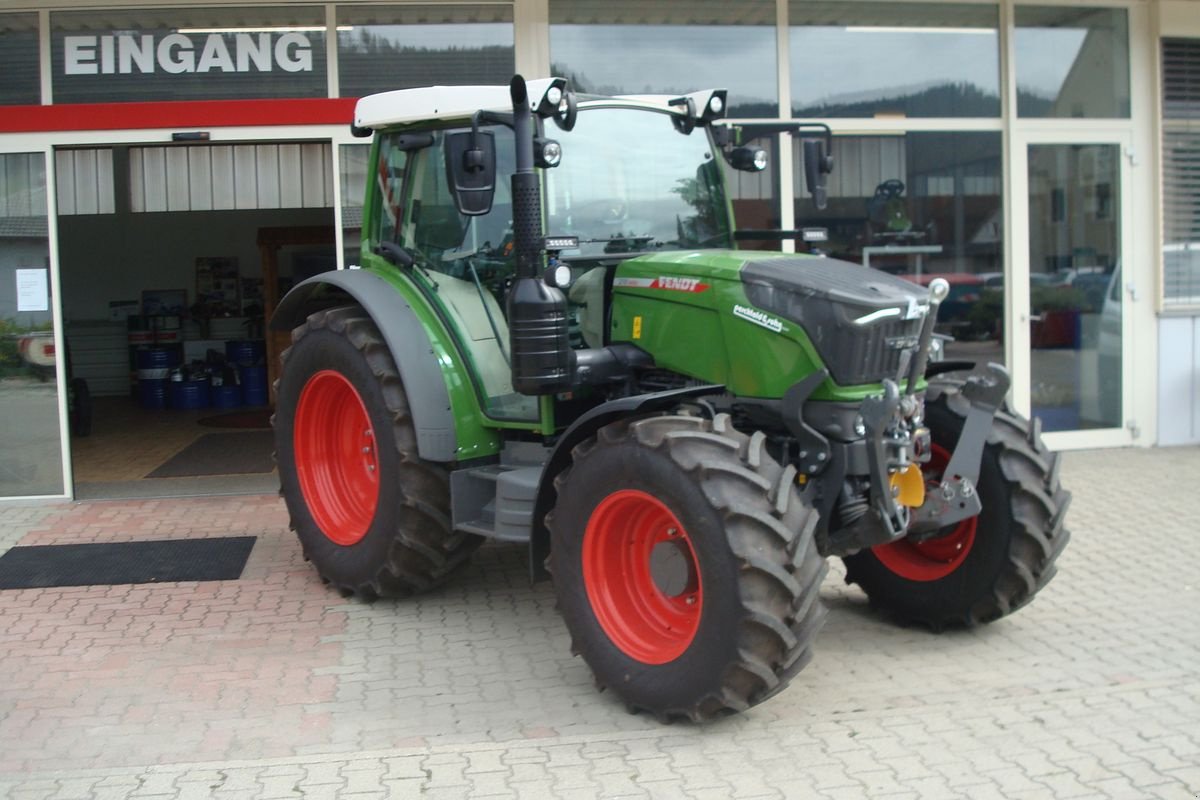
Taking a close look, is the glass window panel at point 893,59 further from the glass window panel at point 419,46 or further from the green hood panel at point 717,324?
the green hood panel at point 717,324

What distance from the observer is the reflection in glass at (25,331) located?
870 centimetres

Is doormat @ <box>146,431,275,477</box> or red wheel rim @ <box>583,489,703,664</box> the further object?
doormat @ <box>146,431,275,477</box>

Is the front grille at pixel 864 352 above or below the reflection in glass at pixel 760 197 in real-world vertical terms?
below

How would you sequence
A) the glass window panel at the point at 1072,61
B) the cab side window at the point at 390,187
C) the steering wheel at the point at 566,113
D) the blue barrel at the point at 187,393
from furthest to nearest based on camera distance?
the blue barrel at the point at 187,393 < the glass window panel at the point at 1072,61 < the cab side window at the point at 390,187 < the steering wheel at the point at 566,113

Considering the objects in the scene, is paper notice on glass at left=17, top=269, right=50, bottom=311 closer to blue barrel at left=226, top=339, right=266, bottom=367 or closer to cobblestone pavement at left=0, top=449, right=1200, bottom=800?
cobblestone pavement at left=0, top=449, right=1200, bottom=800

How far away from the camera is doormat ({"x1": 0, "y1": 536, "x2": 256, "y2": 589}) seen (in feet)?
22.3

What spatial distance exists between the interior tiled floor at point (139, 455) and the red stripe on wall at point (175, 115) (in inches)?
104

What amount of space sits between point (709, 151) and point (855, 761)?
3.06 meters

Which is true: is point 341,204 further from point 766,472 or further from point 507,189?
point 766,472

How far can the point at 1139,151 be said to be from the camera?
1003 cm

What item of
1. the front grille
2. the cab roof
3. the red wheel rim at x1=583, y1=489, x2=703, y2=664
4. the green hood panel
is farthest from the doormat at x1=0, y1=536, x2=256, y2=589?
the front grille

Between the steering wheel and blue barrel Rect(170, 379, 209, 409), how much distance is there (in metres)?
10.8

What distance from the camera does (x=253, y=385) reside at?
15102mm

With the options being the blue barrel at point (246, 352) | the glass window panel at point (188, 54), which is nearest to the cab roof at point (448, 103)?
the glass window panel at point (188, 54)
